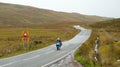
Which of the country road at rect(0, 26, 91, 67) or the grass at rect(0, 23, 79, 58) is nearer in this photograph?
the country road at rect(0, 26, 91, 67)

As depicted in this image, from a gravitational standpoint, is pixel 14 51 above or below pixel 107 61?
below

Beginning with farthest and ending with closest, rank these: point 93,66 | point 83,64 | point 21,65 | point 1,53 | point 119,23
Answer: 1. point 119,23
2. point 1,53
3. point 21,65
4. point 83,64
5. point 93,66

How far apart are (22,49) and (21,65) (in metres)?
16.2

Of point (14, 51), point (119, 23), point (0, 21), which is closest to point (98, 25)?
point (119, 23)

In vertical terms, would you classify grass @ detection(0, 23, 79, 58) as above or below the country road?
below

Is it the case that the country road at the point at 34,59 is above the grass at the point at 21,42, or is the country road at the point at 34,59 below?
above

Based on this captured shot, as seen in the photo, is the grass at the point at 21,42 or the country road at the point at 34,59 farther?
the grass at the point at 21,42

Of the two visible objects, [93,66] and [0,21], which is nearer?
[93,66]

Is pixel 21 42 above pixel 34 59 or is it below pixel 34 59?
below

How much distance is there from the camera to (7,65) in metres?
20.4

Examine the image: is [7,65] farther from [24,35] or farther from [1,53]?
[24,35]

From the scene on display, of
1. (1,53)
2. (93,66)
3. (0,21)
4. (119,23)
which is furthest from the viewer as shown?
(0,21)

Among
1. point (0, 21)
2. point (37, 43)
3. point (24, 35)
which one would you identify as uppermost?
point (24, 35)

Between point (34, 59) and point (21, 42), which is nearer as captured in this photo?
point (34, 59)
